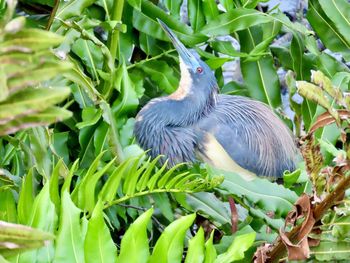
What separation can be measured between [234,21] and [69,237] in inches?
33.7

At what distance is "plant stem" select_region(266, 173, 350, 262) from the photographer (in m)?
0.87

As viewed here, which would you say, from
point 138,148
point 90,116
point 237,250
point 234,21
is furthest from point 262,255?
point 234,21

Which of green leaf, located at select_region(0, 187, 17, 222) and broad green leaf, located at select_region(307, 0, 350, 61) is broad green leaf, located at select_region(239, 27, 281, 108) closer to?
broad green leaf, located at select_region(307, 0, 350, 61)

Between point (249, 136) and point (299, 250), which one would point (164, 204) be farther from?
point (299, 250)

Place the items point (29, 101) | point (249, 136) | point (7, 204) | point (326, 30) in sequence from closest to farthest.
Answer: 1. point (29, 101)
2. point (7, 204)
3. point (249, 136)
4. point (326, 30)

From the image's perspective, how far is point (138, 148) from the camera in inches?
51.1

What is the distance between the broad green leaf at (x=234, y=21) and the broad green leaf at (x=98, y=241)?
32.8 inches

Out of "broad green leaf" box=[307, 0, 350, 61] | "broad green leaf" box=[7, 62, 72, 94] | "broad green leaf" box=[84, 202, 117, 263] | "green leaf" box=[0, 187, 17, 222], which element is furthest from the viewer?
"broad green leaf" box=[307, 0, 350, 61]

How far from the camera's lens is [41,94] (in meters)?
0.43

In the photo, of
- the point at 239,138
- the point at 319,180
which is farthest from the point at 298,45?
the point at 319,180

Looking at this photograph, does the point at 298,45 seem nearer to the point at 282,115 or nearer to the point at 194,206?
the point at 282,115

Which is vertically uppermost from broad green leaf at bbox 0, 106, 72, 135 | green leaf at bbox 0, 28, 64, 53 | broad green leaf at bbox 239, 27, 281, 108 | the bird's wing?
green leaf at bbox 0, 28, 64, 53

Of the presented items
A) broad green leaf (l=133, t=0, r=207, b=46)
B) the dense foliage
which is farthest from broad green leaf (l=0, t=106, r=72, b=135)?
broad green leaf (l=133, t=0, r=207, b=46)

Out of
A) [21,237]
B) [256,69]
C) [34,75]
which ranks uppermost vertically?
[34,75]
